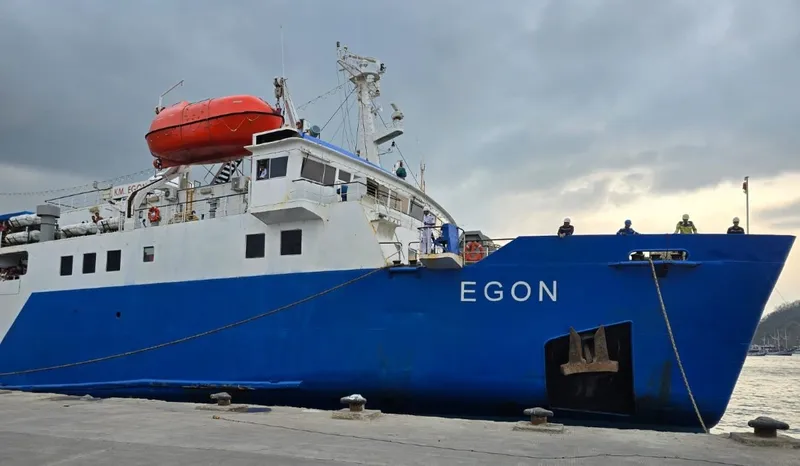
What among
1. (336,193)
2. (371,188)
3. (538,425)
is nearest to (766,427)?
(538,425)

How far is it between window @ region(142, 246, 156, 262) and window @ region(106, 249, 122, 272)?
760mm

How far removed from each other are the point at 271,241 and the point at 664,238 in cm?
724

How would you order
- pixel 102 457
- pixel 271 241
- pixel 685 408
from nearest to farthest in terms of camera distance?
pixel 102 457
pixel 685 408
pixel 271 241

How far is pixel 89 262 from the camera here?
47.6ft

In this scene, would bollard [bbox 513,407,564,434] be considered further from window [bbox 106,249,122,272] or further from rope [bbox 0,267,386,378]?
window [bbox 106,249,122,272]

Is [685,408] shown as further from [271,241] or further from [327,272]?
[271,241]

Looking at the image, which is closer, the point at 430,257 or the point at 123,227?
the point at 430,257

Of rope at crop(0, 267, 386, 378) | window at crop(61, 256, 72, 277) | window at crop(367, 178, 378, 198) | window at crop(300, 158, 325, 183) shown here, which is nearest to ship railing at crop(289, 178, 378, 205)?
window at crop(300, 158, 325, 183)

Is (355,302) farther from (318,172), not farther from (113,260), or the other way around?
(113,260)

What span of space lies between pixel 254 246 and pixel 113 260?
4.19 metres

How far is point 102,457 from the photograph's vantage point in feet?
18.4

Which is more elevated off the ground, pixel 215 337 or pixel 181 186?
pixel 181 186

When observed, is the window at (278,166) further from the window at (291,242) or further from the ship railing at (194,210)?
the ship railing at (194,210)

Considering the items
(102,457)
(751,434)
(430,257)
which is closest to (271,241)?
(430,257)
